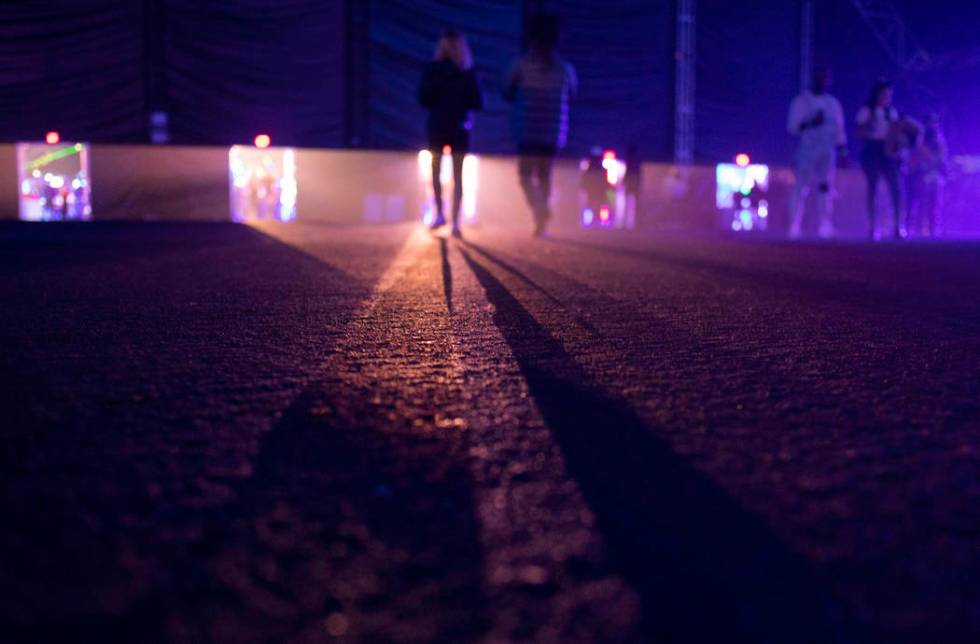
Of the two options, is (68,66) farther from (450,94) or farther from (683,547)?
(683,547)

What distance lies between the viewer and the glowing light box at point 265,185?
13.0 m

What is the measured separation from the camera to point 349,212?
43.7 ft

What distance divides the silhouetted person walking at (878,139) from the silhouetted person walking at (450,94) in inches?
169

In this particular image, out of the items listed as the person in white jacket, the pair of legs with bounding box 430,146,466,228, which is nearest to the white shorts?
the person in white jacket

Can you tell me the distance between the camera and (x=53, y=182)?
12.9 m

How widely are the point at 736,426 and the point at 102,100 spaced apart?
37.4 feet

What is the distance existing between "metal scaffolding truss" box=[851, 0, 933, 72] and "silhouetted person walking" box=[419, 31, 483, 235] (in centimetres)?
906

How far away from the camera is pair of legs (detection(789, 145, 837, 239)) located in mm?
9175

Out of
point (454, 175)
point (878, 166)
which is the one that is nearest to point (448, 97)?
point (454, 175)

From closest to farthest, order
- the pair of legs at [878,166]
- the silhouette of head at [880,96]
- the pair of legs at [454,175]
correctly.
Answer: the pair of legs at [454,175] → the silhouette of head at [880,96] → the pair of legs at [878,166]

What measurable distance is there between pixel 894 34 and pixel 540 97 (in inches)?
357

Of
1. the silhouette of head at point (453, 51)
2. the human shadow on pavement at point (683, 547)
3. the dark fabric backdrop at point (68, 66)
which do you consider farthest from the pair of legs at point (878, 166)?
the human shadow on pavement at point (683, 547)

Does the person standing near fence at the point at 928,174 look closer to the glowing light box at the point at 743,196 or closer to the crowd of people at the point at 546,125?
the glowing light box at the point at 743,196

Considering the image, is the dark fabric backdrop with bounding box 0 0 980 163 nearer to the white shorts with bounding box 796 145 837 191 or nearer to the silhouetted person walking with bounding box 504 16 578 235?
the white shorts with bounding box 796 145 837 191
